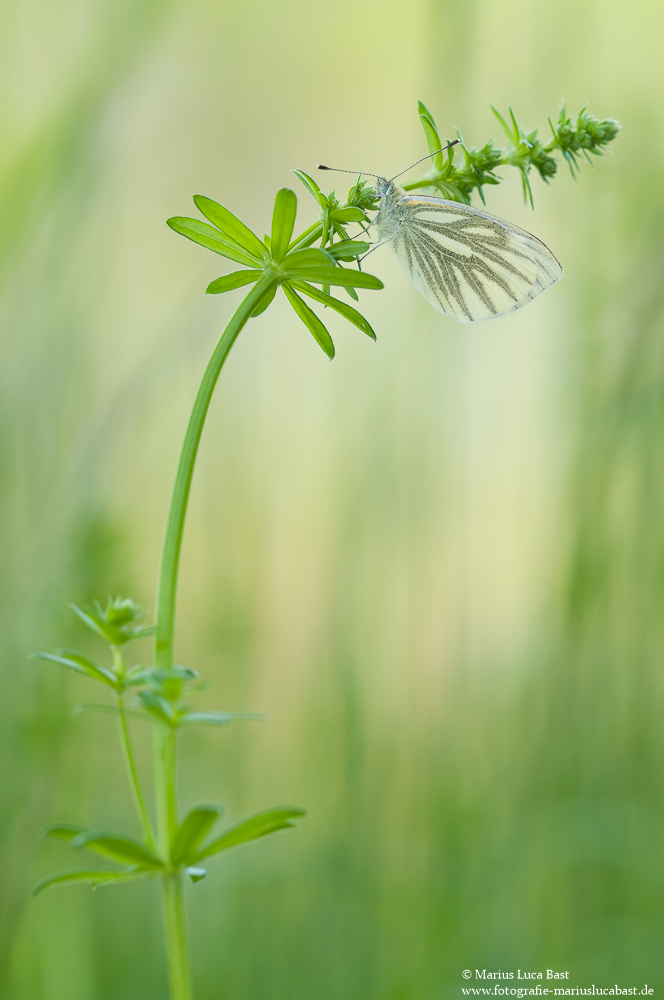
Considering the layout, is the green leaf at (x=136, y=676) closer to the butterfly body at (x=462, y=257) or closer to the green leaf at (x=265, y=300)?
the green leaf at (x=265, y=300)

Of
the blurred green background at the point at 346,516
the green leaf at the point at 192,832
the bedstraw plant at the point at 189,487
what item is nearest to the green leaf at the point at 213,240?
the bedstraw plant at the point at 189,487

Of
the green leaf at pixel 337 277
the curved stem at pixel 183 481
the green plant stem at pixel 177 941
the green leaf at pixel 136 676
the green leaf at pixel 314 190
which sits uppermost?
the green leaf at pixel 314 190

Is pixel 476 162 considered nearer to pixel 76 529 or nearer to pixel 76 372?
pixel 76 529

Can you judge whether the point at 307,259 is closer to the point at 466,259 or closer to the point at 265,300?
the point at 265,300

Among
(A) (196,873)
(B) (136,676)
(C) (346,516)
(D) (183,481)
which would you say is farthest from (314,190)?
(C) (346,516)

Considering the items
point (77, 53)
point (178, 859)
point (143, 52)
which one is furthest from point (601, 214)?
point (178, 859)

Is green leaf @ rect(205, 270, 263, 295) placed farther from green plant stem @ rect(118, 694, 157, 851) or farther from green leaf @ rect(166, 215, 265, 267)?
green plant stem @ rect(118, 694, 157, 851)
